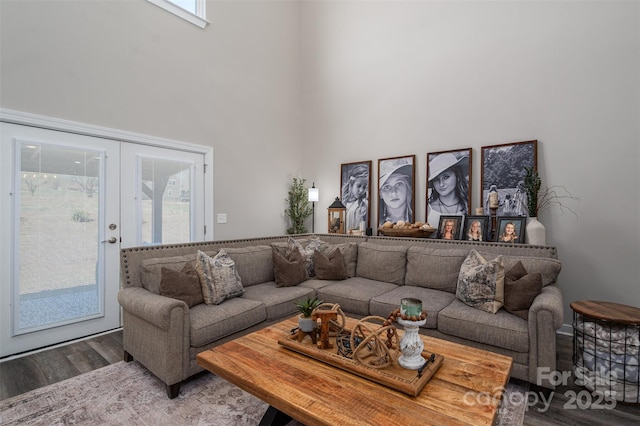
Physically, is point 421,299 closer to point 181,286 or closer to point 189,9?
point 181,286

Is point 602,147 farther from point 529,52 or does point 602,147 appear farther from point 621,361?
point 621,361

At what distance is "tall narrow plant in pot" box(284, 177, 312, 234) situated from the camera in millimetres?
5141

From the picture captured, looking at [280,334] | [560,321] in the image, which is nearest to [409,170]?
[560,321]

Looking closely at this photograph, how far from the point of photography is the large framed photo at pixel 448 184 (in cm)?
369

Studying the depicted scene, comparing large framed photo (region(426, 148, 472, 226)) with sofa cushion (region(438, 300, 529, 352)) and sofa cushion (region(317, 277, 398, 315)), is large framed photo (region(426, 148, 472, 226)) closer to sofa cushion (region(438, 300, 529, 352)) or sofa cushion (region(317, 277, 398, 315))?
sofa cushion (region(317, 277, 398, 315))

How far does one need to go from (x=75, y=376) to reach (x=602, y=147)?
196 inches

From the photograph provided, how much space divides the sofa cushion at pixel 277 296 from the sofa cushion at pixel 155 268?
64cm

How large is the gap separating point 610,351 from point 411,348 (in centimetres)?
158

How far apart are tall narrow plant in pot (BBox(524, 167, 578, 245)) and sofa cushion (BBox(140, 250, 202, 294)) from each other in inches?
129

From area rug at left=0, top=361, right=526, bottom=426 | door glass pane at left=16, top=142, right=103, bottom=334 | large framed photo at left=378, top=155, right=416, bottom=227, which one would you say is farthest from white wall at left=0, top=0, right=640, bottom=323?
area rug at left=0, top=361, right=526, bottom=426

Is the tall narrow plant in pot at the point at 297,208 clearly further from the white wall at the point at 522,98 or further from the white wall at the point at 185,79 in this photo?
the white wall at the point at 522,98

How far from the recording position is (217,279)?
2.58 meters

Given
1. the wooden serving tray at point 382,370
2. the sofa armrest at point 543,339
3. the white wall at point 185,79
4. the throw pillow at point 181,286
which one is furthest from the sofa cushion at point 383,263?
the white wall at point 185,79

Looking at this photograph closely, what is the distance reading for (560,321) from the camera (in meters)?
2.00
